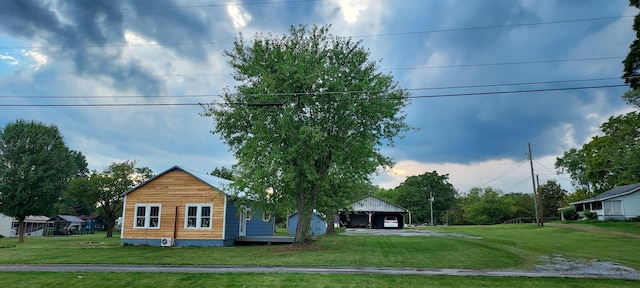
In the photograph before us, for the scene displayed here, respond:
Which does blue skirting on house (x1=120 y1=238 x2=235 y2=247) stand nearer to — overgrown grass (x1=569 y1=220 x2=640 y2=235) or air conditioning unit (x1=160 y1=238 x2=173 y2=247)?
air conditioning unit (x1=160 y1=238 x2=173 y2=247)

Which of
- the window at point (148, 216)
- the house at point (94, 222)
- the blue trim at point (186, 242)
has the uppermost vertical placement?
the window at point (148, 216)

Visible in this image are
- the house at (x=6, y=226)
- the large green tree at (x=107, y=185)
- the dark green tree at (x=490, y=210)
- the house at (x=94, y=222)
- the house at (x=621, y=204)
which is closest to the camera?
the large green tree at (x=107, y=185)

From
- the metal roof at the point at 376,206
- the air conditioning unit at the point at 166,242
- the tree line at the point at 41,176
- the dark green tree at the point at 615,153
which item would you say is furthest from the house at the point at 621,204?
the tree line at the point at 41,176

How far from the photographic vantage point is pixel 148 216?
2461 cm

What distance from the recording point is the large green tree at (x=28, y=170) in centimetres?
3409

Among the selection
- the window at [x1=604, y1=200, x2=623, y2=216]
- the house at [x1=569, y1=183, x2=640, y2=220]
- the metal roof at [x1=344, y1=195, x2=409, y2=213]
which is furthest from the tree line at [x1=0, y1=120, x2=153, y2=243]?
the window at [x1=604, y1=200, x2=623, y2=216]

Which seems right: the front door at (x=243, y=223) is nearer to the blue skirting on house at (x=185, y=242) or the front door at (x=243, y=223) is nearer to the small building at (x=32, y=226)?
the blue skirting on house at (x=185, y=242)

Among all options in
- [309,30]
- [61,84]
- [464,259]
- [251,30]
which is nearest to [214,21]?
[251,30]

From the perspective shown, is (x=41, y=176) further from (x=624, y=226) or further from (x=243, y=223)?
(x=624, y=226)

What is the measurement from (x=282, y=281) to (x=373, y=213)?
49.4m

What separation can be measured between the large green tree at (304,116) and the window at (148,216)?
7056 mm

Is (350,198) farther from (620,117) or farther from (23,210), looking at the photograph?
(620,117)

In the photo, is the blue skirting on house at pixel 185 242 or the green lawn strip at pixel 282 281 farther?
the blue skirting on house at pixel 185 242

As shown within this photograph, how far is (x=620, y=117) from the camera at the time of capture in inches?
1718
